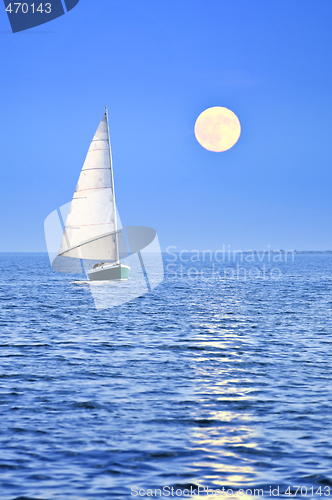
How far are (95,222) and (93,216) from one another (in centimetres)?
78

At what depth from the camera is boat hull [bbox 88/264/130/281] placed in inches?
2532

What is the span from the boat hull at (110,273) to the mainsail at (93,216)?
6.08 feet

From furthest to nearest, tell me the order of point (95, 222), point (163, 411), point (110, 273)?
point (95, 222), point (110, 273), point (163, 411)

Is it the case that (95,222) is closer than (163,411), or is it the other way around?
(163,411)

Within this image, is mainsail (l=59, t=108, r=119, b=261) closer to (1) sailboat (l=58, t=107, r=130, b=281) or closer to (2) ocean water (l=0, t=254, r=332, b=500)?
(1) sailboat (l=58, t=107, r=130, b=281)

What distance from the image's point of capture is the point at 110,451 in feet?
41.4

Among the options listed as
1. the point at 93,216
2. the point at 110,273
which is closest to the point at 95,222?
the point at 93,216

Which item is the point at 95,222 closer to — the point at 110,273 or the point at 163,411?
the point at 110,273

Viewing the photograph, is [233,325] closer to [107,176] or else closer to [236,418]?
[236,418]

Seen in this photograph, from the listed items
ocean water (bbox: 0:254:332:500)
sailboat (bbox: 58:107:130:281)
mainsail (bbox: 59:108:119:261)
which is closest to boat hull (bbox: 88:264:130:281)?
sailboat (bbox: 58:107:130:281)

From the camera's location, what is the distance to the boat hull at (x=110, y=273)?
6431 cm

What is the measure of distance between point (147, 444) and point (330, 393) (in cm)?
766

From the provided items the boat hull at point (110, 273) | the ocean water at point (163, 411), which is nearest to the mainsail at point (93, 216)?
the boat hull at point (110, 273)

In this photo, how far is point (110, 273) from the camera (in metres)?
64.9
